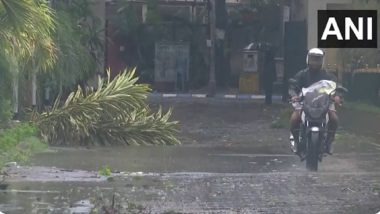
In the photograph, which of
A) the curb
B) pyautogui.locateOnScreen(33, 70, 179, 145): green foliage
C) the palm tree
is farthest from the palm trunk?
the curb

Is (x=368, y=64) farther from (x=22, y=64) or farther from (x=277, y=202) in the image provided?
(x=277, y=202)

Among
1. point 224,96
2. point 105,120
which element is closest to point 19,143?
point 105,120

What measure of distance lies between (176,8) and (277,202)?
2907cm

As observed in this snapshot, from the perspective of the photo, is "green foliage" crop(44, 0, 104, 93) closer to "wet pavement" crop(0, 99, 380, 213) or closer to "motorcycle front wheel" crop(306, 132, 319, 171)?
A: "wet pavement" crop(0, 99, 380, 213)

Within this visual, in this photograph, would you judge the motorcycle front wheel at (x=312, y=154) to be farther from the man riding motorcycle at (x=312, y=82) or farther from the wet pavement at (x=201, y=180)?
the man riding motorcycle at (x=312, y=82)

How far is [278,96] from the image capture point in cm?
3144

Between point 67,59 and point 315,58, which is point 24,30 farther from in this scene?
point 67,59

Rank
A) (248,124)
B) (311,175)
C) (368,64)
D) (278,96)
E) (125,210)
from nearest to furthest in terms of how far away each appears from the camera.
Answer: (125,210) < (311,175) < (248,124) < (368,64) < (278,96)

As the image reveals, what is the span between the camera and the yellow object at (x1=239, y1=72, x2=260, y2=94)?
113ft

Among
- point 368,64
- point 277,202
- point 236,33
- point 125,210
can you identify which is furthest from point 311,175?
point 236,33

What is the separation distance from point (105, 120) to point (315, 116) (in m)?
4.73

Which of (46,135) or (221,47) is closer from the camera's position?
(46,135)

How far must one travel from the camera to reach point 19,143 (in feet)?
45.8

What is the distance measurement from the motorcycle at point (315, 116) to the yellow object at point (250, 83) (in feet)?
73.3
